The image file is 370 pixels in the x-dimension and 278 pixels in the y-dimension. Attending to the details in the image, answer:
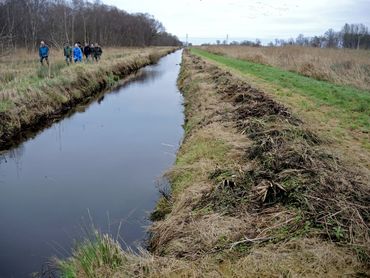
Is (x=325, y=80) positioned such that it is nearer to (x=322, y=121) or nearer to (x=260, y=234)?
(x=322, y=121)

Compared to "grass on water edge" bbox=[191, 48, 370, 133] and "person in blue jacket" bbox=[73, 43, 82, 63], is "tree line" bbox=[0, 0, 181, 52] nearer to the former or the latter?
"person in blue jacket" bbox=[73, 43, 82, 63]

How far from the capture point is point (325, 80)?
17234 millimetres

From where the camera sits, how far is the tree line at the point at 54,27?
25.4m

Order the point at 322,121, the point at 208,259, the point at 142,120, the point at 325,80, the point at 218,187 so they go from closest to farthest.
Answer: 1. the point at 208,259
2. the point at 218,187
3. the point at 322,121
4. the point at 142,120
5. the point at 325,80

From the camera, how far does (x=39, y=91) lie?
12742mm

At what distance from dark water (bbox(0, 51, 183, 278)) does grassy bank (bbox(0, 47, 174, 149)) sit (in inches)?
25.6

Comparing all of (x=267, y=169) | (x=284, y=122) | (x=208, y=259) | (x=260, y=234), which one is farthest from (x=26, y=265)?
(x=284, y=122)

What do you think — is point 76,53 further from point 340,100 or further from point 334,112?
point 334,112

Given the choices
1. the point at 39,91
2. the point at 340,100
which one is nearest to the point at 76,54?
the point at 39,91

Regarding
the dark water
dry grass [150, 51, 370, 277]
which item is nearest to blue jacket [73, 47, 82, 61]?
the dark water

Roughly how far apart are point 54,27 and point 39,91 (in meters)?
23.7

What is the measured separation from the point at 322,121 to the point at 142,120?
272 inches

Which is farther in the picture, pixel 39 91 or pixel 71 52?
pixel 71 52

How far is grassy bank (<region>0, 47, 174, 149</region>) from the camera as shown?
10.9 metres
